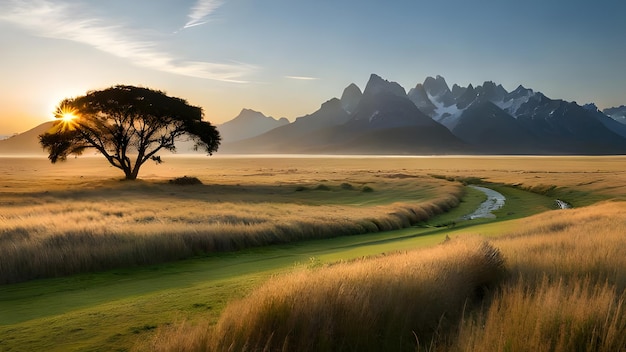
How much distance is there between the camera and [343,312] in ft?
23.9

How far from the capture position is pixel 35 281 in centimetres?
1412

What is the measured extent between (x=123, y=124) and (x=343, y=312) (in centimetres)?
6438

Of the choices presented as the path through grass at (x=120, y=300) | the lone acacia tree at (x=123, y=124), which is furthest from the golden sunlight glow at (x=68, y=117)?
the path through grass at (x=120, y=300)

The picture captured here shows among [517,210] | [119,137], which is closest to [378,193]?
[517,210]

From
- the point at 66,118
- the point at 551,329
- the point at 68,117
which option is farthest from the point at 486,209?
the point at 66,118

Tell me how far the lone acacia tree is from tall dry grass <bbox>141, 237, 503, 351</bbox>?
59.8 m

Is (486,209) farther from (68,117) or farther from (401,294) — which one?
(68,117)

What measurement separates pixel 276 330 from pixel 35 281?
11170mm

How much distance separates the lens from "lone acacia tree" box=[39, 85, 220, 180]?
61.8 m

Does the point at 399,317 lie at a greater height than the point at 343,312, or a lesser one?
lesser

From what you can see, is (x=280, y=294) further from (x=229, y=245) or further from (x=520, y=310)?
(x=229, y=245)

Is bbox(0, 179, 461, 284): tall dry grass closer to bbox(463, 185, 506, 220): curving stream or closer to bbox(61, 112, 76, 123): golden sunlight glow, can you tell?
bbox(463, 185, 506, 220): curving stream

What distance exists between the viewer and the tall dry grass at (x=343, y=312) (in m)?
6.32

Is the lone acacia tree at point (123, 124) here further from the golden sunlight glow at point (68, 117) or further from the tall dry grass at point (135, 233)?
the tall dry grass at point (135, 233)
